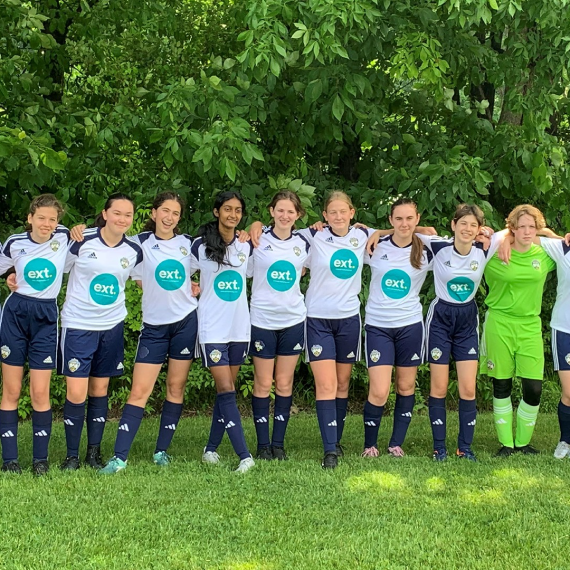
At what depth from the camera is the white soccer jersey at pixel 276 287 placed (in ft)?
17.8

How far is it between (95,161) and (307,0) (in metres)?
2.88

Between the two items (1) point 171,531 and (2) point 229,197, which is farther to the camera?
(2) point 229,197

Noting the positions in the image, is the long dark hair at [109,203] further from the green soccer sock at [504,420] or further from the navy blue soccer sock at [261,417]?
the green soccer sock at [504,420]

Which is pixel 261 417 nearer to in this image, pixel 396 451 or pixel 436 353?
pixel 396 451

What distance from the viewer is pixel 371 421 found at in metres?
5.73

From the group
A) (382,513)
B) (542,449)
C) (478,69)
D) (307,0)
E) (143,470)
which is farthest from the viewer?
(478,69)

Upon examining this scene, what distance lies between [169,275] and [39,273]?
33.9 inches

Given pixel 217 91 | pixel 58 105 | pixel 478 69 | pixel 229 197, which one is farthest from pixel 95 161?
pixel 478 69

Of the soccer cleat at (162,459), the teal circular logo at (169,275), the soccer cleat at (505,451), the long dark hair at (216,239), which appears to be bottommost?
the soccer cleat at (505,451)

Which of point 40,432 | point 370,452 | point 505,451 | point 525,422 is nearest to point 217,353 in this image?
point 40,432

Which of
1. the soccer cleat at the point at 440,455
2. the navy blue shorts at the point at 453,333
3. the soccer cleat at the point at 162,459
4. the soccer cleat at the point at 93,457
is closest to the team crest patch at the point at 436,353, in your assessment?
the navy blue shorts at the point at 453,333

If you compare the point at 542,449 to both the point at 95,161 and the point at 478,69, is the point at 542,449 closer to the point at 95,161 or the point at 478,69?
the point at 478,69

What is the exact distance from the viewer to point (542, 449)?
613 cm

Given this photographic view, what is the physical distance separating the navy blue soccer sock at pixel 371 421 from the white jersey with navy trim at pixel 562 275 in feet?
4.86
